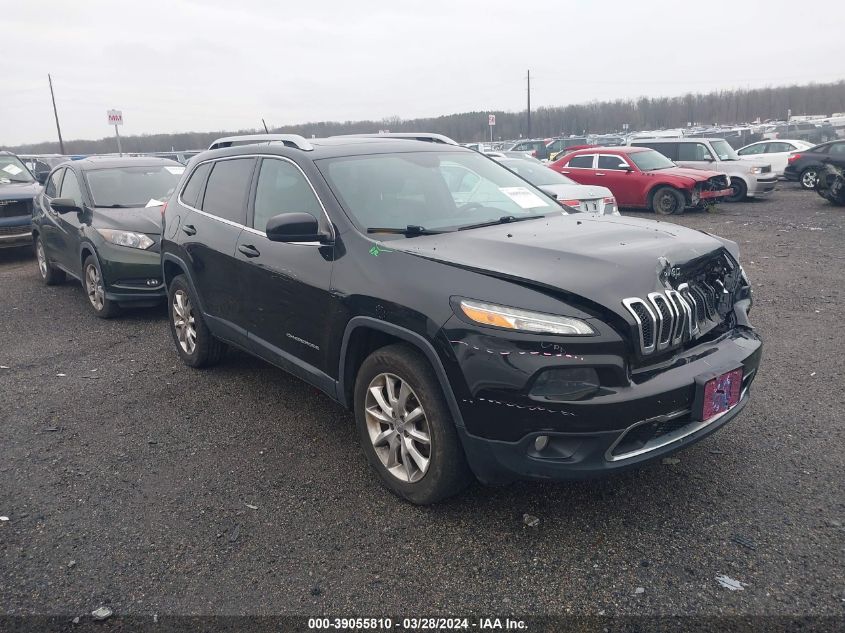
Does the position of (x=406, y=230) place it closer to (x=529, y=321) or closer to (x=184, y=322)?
(x=529, y=321)

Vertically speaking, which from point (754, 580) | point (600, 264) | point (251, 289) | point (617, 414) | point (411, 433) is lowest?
point (754, 580)

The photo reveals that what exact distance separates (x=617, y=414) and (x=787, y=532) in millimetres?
1072

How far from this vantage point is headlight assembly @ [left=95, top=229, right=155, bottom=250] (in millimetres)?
7195

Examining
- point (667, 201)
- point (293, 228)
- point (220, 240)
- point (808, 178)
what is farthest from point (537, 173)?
point (808, 178)

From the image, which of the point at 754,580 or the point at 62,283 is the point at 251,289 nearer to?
the point at 754,580

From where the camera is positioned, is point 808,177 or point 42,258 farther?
point 808,177

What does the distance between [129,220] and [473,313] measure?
228 inches

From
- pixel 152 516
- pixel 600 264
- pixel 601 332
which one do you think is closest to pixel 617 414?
pixel 601 332

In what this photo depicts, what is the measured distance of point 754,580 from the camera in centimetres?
272

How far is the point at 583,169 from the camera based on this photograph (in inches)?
642

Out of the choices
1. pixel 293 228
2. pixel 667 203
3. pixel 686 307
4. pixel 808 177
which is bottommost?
pixel 667 203

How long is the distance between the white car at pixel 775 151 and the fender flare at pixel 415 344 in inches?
820

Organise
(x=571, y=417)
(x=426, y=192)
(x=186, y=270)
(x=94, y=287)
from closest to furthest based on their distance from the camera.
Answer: (x=571, y=417), (x=426, y=192), (x=186, y=270), (x=94, y=287)

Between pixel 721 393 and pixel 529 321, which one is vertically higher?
pixel 529 321
